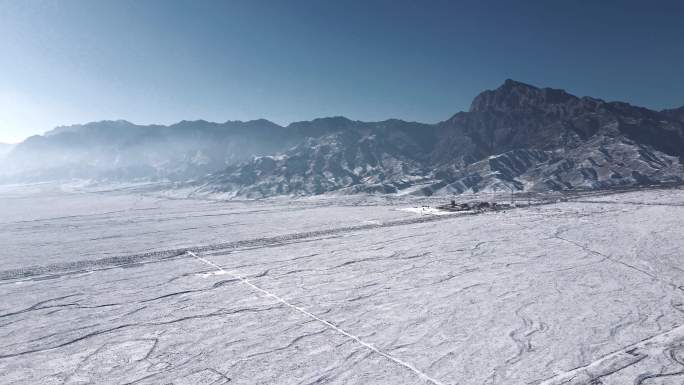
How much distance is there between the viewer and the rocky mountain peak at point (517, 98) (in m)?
101

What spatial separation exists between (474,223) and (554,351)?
77.5 ft

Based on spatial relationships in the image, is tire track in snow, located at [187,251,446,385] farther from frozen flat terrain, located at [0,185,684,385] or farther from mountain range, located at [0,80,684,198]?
mountain range, located at [0,80,684,198]

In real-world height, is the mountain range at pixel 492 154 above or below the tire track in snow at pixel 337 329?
above

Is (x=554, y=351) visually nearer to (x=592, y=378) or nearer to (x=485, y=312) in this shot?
(x=592, y=378)

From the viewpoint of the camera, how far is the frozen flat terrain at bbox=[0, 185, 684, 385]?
9711 millimetres

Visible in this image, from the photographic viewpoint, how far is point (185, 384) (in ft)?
30.0

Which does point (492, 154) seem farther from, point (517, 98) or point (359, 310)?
point (359, 310)

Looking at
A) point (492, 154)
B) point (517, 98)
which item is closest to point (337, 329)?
point (492, 154)

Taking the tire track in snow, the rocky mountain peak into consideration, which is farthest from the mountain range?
the tire track in snow

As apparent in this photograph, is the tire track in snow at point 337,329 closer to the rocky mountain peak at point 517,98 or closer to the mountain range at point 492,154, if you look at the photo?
the mountain range at point 492,154

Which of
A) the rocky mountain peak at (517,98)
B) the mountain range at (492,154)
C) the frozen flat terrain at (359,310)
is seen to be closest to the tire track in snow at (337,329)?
the frozen flat terrain at (359,310)

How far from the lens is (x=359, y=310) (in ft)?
44.7

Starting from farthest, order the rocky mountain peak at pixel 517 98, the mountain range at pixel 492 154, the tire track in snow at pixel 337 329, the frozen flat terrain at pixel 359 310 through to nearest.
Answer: the rocky mountain peak at pixel 517 98
the mountain range at pixel 492 154
the frozen flat terrain at pixel 359 310
the tire track in snow at pixel 337 329

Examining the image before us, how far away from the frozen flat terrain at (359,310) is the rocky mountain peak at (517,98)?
81.5m
